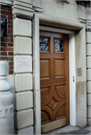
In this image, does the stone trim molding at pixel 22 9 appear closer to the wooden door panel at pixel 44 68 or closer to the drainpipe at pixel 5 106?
the drainpipe at pixel 5 106

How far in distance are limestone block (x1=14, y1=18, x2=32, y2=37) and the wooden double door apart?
56cm

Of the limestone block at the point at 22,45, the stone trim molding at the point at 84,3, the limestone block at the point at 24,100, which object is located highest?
the stone trim molding at the point at 84,3

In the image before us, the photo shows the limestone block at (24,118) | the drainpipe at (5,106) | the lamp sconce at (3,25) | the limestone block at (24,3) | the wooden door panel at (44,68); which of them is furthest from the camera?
the wooden door panel at (44,68)

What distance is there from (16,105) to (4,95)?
38 cm

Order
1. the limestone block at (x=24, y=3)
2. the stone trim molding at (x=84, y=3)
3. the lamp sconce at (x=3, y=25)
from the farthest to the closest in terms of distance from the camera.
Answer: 1. the stone trim molding at (x=84, y=3)
2. the limestone block at (x=24, y=3)
3. the lamp sconce at (x=3, y=25)

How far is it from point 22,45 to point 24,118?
136cm

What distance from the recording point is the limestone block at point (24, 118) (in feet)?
8.48

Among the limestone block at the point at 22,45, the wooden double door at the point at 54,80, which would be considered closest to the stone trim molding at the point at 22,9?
the limestone block at the point at 22,45

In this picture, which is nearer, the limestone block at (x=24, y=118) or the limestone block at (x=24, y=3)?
the limestone block at (x=24, y=3)

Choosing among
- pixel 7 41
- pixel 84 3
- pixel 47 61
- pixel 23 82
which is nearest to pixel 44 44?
pixel 47 61

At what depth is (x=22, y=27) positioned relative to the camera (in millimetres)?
2609

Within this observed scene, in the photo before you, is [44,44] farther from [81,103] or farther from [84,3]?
[81,103]

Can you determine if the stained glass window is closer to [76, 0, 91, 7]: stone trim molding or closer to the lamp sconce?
the lamp sconce

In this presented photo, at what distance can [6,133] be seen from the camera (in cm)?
229
